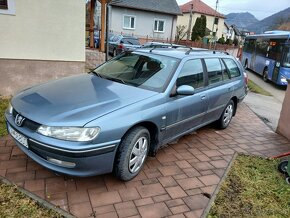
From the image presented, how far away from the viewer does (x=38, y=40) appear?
22.3ft

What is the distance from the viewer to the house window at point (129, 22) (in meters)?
31.3

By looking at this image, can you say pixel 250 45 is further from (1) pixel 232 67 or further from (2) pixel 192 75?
(2) pixel 192 75

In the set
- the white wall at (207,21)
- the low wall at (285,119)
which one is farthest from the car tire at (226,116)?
the white wall at (207,21)

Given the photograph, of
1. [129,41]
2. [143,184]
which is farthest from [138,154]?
[129,41]

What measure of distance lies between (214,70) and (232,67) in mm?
986

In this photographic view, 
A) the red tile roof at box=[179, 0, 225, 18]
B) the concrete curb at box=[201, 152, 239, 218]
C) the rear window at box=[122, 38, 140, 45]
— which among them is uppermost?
the red tile roof at box=[179, 0, 225, 18]

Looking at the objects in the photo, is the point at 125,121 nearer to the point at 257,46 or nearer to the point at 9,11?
the point at 9,11

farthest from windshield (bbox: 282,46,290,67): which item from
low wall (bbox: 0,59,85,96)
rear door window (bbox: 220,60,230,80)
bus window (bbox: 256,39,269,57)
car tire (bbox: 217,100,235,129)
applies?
low wall (bbox: 0,59,85,96)

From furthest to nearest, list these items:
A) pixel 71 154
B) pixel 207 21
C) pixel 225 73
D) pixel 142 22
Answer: pixel 207 21, pixel 142 22, pixel 225 73, pixel 71 154

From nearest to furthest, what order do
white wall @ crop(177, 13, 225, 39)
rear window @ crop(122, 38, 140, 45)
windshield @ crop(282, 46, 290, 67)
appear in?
windshield @ crop(282, 46, 290, 67), rear window @ crop(122, 38, 140, 45), white wall @ crop(177, 13, 225, 39)

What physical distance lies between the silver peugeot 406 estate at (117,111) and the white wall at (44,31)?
2783 millimetres

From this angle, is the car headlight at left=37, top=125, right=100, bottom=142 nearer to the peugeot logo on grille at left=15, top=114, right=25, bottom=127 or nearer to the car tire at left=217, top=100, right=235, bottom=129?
the peugeot logo on grille at left=15, top=114, right=25, bottom=127

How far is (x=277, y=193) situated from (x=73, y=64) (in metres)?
5.58

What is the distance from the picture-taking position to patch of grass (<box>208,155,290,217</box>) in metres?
3.32
